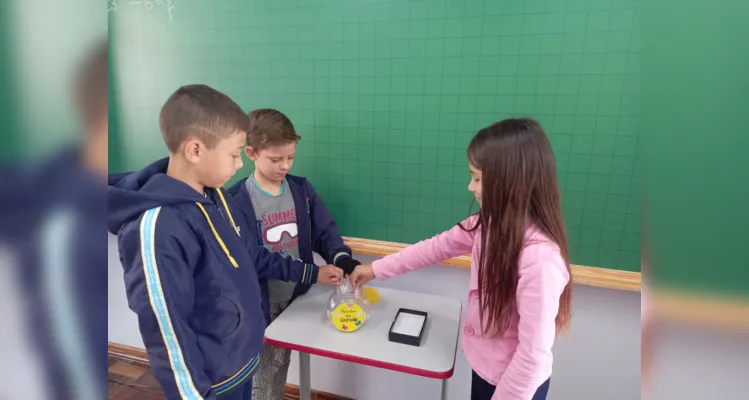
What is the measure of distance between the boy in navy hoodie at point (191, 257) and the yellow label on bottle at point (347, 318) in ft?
0.80

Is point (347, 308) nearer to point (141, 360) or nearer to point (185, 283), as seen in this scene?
point (185, 283)

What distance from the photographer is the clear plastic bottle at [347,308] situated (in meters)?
1.24

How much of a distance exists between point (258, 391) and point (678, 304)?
1.64 metres

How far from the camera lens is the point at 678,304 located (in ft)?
0.52

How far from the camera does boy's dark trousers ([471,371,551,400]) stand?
3.63 feet

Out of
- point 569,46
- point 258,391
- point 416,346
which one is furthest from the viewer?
point 258,391

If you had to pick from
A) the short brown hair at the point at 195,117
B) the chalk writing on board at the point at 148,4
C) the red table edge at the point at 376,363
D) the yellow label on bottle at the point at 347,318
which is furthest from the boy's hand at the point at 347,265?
the chalk writing on board at the point at 148,4

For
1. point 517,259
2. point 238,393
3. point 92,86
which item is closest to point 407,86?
point 517,259

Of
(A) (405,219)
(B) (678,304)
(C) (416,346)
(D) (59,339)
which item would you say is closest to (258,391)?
(C) (416,346)

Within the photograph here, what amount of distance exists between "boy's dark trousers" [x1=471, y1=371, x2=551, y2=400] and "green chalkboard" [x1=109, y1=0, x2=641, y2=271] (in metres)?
0.52

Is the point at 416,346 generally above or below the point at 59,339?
below

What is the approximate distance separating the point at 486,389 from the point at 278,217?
900 mm

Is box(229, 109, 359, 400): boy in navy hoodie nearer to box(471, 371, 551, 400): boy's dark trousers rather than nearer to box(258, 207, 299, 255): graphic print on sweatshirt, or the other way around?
box(258, 207, 299, 255): graphic print on sweatshirt

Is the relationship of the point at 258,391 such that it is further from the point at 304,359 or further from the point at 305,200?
the point at 305,200
